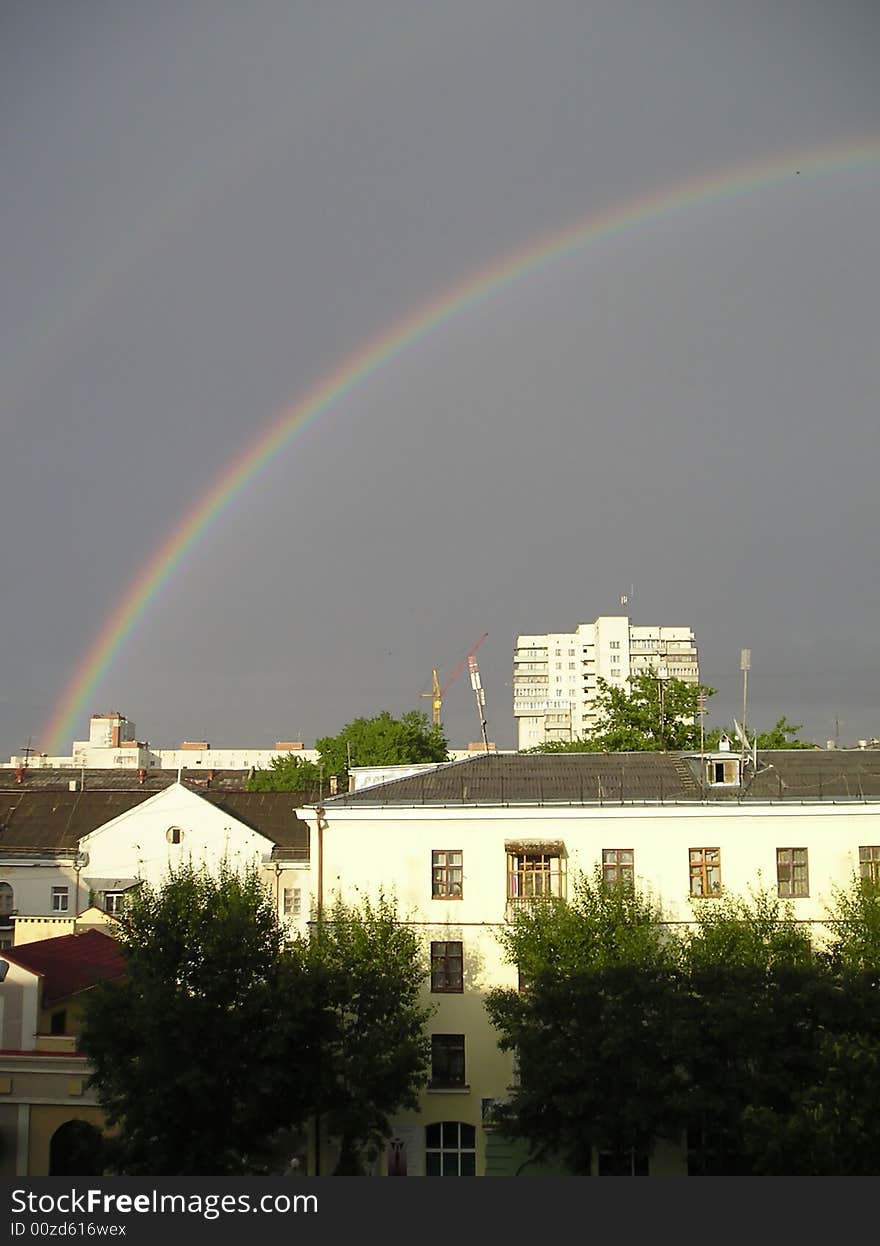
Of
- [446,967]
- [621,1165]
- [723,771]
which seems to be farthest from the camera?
[723,771]

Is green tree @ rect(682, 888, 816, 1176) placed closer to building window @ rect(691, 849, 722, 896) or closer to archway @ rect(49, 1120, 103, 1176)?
building window @ rect(691, 849, 722, 896)

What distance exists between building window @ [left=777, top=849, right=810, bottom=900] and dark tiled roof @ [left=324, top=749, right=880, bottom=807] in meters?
1.58

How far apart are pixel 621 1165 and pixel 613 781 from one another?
10.6 metres

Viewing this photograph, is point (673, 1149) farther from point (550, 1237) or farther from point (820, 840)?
point (550, 1237)

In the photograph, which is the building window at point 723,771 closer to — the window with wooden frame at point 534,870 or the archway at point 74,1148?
the window with wooden frame at point 534,870

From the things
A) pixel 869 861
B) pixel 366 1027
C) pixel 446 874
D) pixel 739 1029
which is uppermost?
pixel 869 861

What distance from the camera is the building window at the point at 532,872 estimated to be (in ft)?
112

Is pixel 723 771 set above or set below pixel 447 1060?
above

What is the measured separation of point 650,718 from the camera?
68.2m

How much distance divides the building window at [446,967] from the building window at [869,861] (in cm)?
1154

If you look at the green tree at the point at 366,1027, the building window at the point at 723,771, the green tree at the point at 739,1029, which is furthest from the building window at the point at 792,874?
the green tree at the point at 366,1027

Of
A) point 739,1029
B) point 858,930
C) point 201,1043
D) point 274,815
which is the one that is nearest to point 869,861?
point 858,930

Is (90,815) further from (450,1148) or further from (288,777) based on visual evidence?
(288,777)

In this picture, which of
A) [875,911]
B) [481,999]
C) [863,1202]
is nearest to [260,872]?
[481,999]
